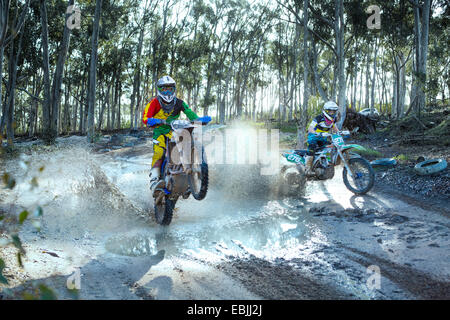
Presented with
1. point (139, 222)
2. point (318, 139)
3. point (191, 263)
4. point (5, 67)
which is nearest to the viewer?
point (191, 263)

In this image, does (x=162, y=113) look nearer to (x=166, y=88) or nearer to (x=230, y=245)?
(x=166, y=88)

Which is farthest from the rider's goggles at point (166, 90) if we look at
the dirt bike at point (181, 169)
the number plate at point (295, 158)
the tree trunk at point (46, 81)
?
the tree trunk at point (46, 81)

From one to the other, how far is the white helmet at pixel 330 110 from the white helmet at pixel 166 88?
435 cm

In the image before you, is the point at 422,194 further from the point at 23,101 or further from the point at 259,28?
the point at 23,101

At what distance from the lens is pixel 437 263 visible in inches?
181

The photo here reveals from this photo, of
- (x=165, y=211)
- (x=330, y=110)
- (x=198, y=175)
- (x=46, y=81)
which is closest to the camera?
(x=198, y=175)

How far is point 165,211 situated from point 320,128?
4.94 metres

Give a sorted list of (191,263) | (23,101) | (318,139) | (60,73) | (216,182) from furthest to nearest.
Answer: (23,101) → (60,73) → (216,182) → (318,139) → (191,263)

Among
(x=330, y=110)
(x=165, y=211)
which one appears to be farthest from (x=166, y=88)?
(x=330, y=110)

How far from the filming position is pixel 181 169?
6473mm

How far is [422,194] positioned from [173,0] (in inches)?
1251

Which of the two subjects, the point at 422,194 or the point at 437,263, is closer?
the point at 437,263

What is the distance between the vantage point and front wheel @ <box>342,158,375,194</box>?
862 cm
